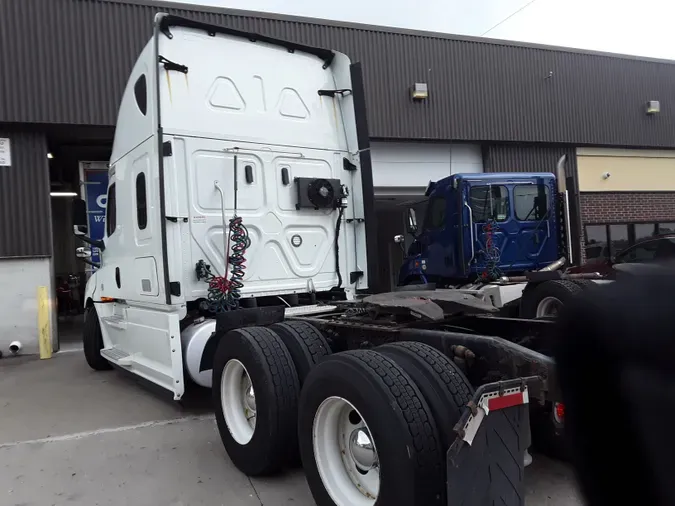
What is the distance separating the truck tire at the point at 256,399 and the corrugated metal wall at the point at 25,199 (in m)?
7.50

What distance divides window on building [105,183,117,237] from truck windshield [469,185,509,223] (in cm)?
528

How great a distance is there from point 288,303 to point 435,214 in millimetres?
4305

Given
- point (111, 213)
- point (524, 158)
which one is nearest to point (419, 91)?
point (524, 158)

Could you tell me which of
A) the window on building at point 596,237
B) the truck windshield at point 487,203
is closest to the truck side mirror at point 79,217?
the truck windshield at point 487,203

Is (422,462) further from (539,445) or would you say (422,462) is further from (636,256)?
(636,256)

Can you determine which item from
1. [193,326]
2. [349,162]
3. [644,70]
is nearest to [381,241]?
[644,70]

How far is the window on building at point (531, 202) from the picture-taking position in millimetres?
8898

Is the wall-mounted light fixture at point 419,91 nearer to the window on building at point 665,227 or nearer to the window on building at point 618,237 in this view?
the window on building at point 618,237

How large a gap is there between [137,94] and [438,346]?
163 inches

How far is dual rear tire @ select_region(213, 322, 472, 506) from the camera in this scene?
2.49 metres

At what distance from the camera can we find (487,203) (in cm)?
870

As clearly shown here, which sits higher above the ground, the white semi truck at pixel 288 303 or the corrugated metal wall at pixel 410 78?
the corrugated metal wall at pixel 410 78

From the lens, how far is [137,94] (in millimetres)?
5520

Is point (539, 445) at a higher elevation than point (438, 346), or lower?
lower
